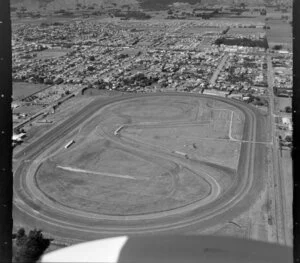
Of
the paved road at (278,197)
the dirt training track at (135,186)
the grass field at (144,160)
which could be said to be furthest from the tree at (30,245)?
the paved road at (278,197)

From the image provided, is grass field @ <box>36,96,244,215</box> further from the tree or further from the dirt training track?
the tree

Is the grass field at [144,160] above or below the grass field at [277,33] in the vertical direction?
below

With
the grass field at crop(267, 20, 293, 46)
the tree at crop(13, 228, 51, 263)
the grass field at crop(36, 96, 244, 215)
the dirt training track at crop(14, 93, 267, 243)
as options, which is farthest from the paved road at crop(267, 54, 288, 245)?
the grass field at crop(267, 20, 293, 46)

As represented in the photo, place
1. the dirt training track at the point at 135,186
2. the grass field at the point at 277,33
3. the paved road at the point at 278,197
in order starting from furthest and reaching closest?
the grass field at the point at 277,33, the dirt training track at the point at 135,186, the paved road at the point at 278,197

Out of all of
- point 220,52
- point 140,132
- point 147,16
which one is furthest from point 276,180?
point 147,16

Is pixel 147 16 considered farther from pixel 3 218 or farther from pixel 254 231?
pixel 3 218

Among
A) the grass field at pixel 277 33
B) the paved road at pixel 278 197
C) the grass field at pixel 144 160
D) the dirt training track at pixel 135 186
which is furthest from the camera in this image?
the grass field at pixel 277 33

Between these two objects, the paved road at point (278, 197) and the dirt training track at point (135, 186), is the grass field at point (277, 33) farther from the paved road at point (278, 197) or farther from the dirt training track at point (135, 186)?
the dirt training track at point (135, 186)
